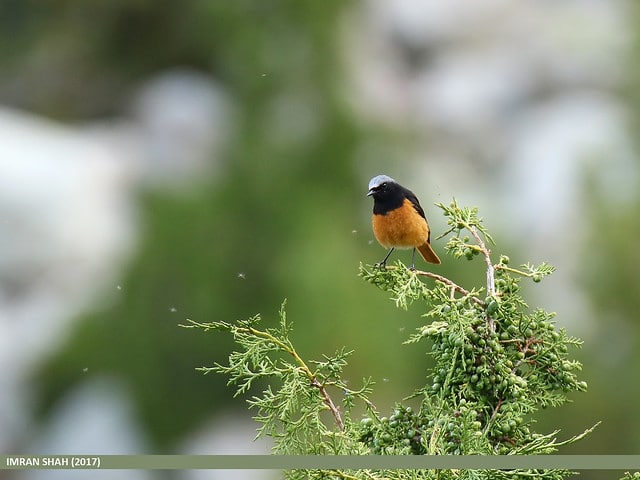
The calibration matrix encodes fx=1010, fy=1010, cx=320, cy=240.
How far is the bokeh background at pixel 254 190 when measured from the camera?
345 cm

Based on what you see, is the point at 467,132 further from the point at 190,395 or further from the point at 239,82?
the point at 190,395

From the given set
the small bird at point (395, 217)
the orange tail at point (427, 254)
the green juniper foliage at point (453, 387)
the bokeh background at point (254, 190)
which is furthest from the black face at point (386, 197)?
the bokeh background at point (254, 190)

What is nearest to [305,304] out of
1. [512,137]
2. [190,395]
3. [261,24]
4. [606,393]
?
[190,395]

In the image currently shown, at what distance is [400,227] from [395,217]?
0.02 meters

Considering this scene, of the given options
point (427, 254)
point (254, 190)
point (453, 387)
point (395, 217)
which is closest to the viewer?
point (453, 387)

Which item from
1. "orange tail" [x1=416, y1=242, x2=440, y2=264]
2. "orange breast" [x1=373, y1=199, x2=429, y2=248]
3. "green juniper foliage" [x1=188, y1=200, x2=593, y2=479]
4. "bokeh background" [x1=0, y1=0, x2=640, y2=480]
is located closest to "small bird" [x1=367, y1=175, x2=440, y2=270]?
"orange breast" [x1=373, y1=199, x2=429, y2=248]

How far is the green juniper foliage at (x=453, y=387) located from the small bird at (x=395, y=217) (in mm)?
492

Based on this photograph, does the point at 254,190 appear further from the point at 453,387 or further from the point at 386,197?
the point at 453,387

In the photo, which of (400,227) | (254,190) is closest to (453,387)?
(400,227)

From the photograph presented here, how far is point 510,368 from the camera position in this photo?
878mm

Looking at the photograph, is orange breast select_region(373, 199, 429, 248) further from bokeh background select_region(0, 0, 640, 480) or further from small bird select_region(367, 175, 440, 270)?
bokeh background select_region(0, 0, 640, 480)

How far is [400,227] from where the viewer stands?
1.43 m

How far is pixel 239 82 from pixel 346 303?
1.29 metres

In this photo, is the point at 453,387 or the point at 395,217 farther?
the point at 395,217
